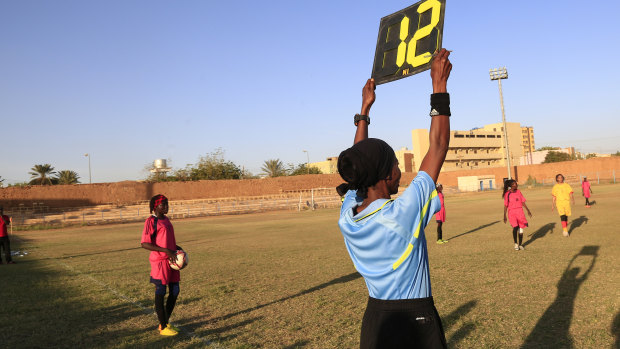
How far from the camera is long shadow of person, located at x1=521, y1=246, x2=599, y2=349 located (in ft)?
17.0

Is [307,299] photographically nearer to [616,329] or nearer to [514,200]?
[616,329]

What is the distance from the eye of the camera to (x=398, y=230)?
209cm

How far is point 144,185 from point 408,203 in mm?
64422

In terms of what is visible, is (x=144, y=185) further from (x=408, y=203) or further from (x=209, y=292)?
(x=408, y=203)

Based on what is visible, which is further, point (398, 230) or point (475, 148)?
point (475, 148)

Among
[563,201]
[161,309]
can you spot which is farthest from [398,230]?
[563,201]

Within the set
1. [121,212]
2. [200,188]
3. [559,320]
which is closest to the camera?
[559,320]

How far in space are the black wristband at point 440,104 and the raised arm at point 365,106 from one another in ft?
2.19

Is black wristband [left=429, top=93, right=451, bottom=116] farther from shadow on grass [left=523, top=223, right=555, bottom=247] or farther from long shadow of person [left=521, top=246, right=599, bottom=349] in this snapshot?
shadow on grass [left=523, top=223, right=555, bottom=247]

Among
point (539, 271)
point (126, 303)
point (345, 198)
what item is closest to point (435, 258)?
point (539, 271)

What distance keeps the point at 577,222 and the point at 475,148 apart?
107053 millimetres

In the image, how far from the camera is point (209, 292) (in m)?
8.91

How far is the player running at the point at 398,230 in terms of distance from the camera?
82.2 inches

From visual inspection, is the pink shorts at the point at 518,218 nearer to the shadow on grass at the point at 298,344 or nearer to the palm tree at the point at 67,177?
the shadow on grass at the point at 298,344
